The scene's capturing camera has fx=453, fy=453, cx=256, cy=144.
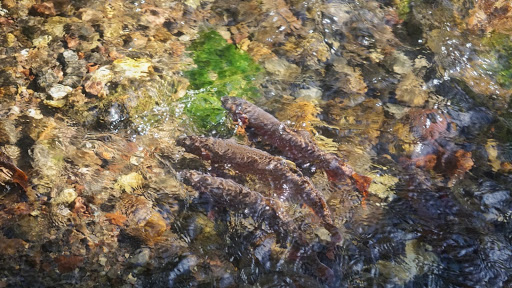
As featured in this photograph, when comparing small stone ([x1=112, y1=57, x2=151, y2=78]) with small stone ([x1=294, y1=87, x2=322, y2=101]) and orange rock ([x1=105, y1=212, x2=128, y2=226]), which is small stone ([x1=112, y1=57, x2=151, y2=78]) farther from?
orange rock ([x1=105, y1=212, x2=128, y2=226])

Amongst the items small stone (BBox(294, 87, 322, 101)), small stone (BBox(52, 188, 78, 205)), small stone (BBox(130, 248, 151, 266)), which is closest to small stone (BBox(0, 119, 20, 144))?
small stone (BBox(52, 188, 78, 205))

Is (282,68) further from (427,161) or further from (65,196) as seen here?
(65,196)

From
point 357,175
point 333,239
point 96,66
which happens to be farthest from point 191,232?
point 96,66

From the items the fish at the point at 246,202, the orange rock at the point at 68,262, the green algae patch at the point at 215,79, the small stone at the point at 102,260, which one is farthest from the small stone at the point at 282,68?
the orange rock at the point at 68,262

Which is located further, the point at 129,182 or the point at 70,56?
the point at 70,56

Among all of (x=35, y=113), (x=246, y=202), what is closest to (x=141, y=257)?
(x=246, y=202)

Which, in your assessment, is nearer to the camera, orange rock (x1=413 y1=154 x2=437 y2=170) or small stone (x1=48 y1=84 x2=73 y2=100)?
orange rock (x1=413 y1=154 x2=437 y2=170)

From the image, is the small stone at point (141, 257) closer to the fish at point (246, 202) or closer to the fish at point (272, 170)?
the fish at point (246, 202)
